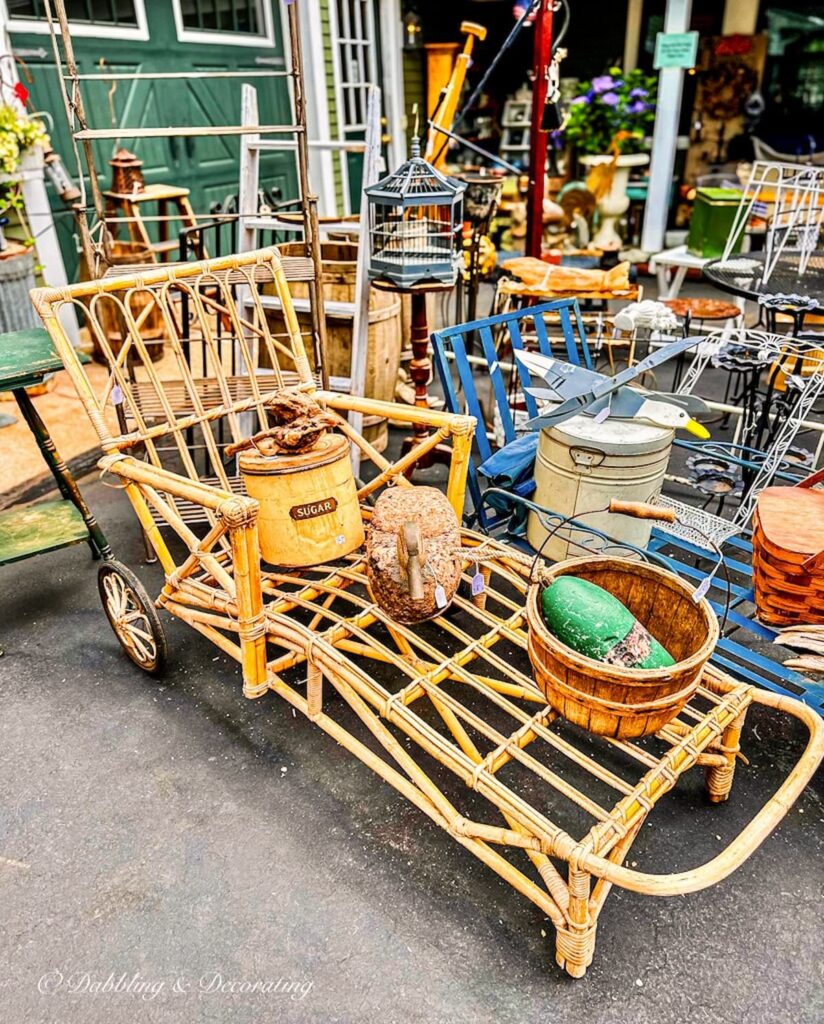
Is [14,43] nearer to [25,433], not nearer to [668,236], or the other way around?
[25,433]

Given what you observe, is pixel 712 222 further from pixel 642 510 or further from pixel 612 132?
pixel 642 510

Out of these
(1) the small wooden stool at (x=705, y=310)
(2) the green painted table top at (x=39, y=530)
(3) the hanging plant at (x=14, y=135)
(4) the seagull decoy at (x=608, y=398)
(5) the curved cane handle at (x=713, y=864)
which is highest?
(3) the hanging plant at (x=14, y=135)

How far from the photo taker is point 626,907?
205cm

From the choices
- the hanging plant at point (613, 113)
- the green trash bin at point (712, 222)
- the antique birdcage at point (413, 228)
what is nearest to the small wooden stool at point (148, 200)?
the antique birdcage at point (413, 228)

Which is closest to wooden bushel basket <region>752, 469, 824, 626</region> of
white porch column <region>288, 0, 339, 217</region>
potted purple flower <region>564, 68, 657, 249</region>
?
white porch column <region>288, 0, 339, 217</region>

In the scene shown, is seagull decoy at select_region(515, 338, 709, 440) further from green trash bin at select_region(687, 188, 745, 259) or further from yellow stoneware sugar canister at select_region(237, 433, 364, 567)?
green trash bin at select_region(687, 188, 745, 259)

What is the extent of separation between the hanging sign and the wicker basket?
22.8ft

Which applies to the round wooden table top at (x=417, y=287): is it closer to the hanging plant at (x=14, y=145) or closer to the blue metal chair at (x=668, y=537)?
the blue metal chair at (x=668, y=537)

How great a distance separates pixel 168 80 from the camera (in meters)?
6.66

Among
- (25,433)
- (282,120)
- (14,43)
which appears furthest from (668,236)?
(25,433)

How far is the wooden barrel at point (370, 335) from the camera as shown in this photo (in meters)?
4.02

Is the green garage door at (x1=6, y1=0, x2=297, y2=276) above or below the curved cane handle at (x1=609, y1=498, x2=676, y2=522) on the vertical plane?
above

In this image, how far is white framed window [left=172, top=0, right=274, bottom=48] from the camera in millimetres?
6832

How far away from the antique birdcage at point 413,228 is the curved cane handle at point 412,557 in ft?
5.35
